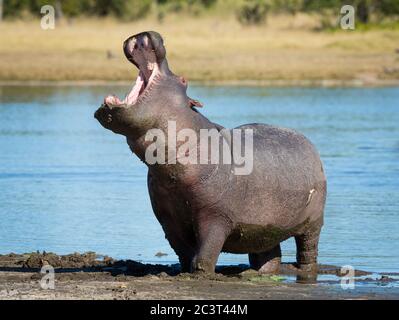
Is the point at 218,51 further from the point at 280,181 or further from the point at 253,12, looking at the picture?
the point at 280,181

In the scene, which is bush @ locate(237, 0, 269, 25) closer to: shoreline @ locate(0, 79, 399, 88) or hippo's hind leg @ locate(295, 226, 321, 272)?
shoreline @ locate(0, 79, 399, 88)

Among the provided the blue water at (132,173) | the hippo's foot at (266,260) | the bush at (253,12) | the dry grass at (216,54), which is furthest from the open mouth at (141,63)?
the bush at (253,12)

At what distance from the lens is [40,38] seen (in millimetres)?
35469

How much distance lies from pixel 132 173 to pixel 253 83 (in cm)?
1605

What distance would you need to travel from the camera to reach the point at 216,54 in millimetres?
34281

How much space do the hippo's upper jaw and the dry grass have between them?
2298cm

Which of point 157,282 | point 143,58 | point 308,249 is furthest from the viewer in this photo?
point 308,249

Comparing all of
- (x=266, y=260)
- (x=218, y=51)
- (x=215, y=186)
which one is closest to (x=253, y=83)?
(x=218, y=51)

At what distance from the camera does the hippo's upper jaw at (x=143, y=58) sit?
26.7ft

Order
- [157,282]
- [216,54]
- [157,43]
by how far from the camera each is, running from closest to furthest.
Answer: [157,43] < [157,282] < [216,54]

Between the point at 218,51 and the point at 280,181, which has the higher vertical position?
the point at 218,51

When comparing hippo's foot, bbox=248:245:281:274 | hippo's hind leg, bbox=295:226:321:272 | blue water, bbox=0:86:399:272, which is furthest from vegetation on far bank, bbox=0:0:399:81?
hippo's foot, bbox=248:245:281:274
